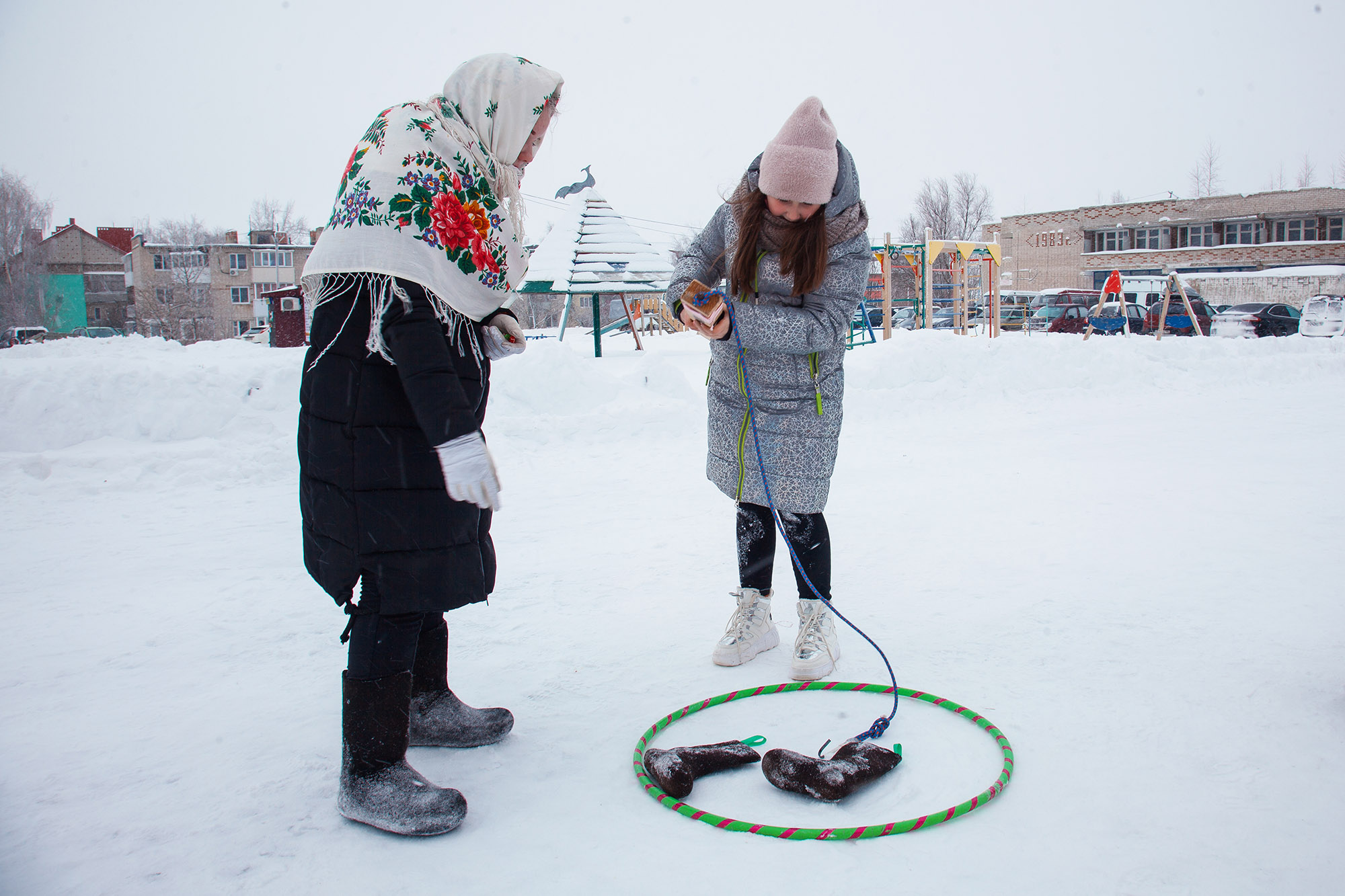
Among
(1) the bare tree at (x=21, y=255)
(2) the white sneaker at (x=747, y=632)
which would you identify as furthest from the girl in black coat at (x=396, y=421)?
(1) the bare tree at (x=21, y=255)

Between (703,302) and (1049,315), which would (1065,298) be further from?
(703,302)

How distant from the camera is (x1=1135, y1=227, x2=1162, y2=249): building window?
53688mm

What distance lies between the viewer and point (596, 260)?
15.1 metres

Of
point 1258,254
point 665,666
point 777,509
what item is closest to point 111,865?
point 665,666

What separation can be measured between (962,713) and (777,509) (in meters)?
0.84

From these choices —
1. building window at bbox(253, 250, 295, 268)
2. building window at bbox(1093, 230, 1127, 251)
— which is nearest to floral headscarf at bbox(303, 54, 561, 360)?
building window at bbox(1093, 230, 1127, 251)

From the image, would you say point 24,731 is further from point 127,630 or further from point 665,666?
point 665,666

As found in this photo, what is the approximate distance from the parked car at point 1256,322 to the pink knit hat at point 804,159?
26.3m

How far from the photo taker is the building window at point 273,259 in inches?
2320

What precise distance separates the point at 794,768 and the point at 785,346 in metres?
1.28

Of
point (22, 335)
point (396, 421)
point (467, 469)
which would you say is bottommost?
point (467, 469)

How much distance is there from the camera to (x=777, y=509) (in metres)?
2.81

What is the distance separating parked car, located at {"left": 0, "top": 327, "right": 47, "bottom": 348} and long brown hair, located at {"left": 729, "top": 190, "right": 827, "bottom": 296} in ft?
106

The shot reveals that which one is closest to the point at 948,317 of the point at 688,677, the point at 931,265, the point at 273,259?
the point at 931,265
